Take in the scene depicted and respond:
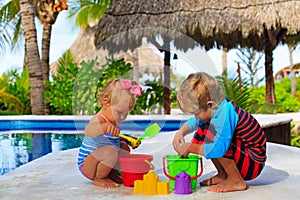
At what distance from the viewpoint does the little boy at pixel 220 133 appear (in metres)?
2.35

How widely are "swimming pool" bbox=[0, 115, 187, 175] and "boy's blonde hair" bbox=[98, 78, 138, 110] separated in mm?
133

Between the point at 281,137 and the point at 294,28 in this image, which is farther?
the point at 294,28

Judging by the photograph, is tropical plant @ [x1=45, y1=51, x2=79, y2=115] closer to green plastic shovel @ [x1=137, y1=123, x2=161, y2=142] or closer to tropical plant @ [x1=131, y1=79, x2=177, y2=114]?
tropical plant @ [x1=131, y1=79, x2=177, y2=114]

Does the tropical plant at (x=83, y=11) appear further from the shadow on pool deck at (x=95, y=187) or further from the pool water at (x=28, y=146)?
the shadow on pool deck at (x=95, y=187)

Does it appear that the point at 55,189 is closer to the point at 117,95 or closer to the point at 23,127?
the point at 117,95

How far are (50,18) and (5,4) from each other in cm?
330

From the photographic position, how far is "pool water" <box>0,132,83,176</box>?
488 cm

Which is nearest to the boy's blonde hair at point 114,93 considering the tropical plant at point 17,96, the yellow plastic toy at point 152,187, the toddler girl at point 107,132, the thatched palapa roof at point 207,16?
the toddler girl at point 107,132

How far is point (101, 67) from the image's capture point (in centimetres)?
290

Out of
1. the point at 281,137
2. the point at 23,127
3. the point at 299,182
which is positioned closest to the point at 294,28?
the point at 281,137

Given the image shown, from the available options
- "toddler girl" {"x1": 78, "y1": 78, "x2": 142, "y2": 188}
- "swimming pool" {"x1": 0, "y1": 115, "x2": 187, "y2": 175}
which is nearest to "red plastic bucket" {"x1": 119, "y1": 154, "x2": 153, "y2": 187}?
"toddler girl" {"x1": 78, "y1": 78, "x2": 142, "y2": 188}

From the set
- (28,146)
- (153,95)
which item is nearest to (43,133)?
(28,146)

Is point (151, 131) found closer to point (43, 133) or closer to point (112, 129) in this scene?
point (112, 129)

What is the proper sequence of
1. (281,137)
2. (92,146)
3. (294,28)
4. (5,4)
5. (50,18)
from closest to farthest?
(92,146) → (281,137) → (294,28) → (50,18) → (5,4)
